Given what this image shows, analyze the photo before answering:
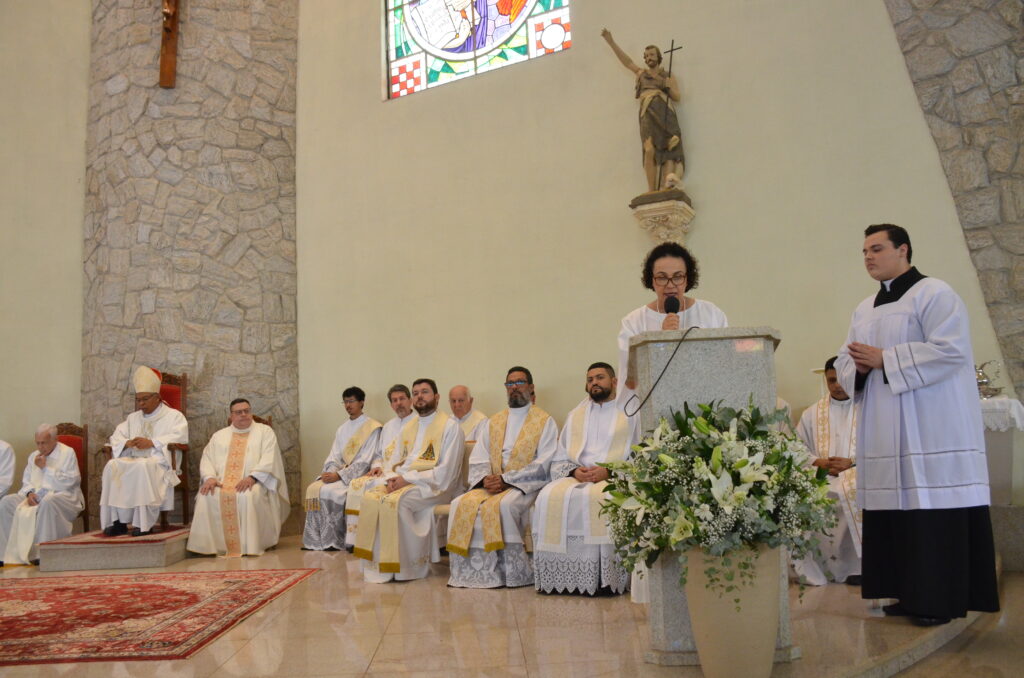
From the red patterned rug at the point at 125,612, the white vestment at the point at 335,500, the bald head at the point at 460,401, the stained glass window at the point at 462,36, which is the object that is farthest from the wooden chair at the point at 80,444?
the stained glass window at the point at 462,36

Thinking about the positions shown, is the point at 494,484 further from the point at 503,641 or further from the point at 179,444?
the point at 179,444

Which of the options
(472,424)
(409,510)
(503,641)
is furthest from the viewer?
(472,424)

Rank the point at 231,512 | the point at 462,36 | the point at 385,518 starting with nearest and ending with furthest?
1. the point at 385,518
2. the point at 231,512
3. the point at 462,36

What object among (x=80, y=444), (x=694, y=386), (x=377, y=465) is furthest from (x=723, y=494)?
(x=80, y=444)

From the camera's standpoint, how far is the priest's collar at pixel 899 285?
4.19m

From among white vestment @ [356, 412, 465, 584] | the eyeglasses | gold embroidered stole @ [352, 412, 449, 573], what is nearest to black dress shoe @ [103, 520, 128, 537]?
white vestment @ [356, 412, 465, 584]

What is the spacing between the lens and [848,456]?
567 centimetres

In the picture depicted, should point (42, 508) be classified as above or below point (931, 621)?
above

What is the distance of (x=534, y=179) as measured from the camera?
322 inches

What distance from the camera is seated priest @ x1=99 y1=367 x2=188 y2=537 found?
765cm

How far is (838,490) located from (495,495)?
2.24m

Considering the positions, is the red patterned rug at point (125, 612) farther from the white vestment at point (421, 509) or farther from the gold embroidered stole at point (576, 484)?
the gold embroidered stole at point (576, 484)

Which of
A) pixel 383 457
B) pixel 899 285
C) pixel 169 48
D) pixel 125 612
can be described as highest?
pixel 169 48

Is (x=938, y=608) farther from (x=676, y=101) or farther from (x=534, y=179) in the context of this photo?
(x=534, y=179)
